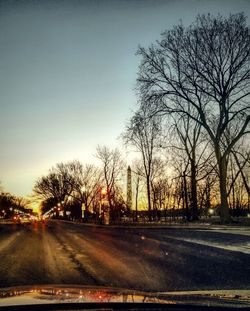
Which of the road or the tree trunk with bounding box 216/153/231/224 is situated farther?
the tree trunk with bounding box 216/153/231/224

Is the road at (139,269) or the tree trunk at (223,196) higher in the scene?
the tree trunk at (223,196)

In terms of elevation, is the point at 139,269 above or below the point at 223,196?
below

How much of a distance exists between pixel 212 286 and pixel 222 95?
2872 cm

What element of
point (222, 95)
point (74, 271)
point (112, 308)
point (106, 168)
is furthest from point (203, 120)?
point (106, 168)

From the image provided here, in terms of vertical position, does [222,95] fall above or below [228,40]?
below

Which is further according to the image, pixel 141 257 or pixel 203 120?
pixel 203 120

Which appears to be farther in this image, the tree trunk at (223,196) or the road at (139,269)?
the tree trunk at (223,196)

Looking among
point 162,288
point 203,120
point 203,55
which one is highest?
point 203,55

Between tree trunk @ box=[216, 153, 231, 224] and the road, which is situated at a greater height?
tree trunk @ box=[216, 153, 231, 224]

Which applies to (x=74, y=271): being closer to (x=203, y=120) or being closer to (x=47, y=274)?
(x=47, y=274)

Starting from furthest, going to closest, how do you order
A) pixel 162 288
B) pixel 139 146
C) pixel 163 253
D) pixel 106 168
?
pixel 106 168 → pixel 139 146 → pixel 163 253 → pixel 162 288

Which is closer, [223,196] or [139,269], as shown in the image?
[139,269]

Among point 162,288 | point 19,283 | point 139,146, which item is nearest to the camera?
point 162,288

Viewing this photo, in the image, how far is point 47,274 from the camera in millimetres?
A: 11383
